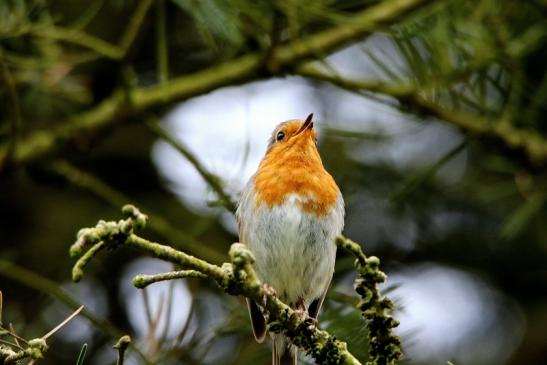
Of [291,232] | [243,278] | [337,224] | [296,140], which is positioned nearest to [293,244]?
[291,232]

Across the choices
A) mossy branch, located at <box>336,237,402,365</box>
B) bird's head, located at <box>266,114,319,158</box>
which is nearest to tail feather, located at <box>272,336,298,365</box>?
bird's head, located at <box>266,114,319,158</box>

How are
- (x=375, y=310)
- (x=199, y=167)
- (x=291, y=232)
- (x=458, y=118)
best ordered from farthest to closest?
(x=458, y=118) → (x=199, y=167) → (x=291, y=232) → (x=375, y=310)

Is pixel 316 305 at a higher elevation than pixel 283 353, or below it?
higher

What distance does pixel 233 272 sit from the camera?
196 cm

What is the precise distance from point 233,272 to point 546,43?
3.80 m

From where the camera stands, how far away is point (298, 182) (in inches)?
165

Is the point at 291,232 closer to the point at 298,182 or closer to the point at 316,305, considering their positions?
the point at 298,182

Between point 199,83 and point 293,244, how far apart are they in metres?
0.88

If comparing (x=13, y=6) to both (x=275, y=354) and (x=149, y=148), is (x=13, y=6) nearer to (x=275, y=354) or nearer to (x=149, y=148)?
(x=275, y=354)

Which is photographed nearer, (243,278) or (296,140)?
(243,278)

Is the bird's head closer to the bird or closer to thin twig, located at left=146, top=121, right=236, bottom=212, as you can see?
the bird

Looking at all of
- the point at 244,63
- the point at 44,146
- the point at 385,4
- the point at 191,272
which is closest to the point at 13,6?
the point at 44,146

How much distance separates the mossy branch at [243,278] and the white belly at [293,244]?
155 centimetres

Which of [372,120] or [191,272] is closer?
[191,272]
